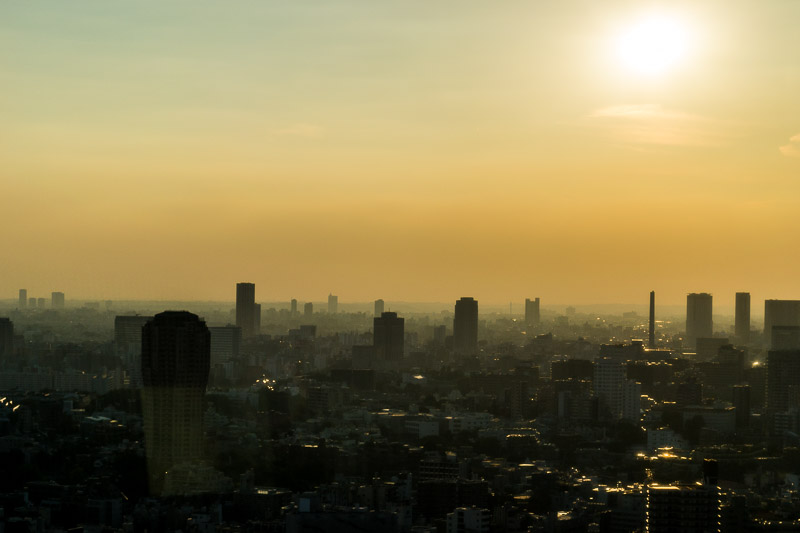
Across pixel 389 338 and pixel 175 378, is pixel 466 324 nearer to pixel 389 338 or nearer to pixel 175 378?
pixel 389 338

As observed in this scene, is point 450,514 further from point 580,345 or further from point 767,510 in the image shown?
point 580,345

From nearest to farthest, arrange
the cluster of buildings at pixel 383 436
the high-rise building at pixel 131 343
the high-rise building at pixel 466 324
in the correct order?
the cluster of buildings at pixel 383 436 < the high-rise building at pixel 131 343 < the high-rise building at pixel 466 324

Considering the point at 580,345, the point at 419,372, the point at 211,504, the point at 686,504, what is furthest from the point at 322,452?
the point at 580,345

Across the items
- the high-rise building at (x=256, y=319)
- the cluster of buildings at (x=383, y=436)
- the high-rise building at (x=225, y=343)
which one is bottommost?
the cluster of buildings at (x=383, y=436)

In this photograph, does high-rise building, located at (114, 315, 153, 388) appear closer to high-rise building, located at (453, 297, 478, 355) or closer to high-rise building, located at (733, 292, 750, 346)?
high-rise building, located at (453, 297, 478, 355)

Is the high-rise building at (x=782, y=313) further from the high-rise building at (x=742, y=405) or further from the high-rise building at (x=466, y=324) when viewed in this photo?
the high-rise building at (x=742, y=405)

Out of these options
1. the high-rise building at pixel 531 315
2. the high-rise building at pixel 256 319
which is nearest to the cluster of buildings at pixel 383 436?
the high-rise building at pixel 256 319

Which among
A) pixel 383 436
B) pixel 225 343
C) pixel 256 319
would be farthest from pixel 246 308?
pixel 383 436
